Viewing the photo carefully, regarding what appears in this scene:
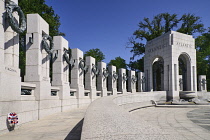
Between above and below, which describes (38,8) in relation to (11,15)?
above

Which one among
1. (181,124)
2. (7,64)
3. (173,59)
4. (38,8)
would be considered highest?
(38,8)

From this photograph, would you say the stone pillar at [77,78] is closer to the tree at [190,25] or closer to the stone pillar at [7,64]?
the stone pillar at [7,64]

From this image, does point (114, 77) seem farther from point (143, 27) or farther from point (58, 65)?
point (143, 27)

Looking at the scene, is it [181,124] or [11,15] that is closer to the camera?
[11,15]

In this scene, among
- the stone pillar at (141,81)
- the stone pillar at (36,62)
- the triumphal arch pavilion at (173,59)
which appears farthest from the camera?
the stone pillar at (141,81)

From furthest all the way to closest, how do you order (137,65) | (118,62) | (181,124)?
(118,62) < (137,65) < (181,124)

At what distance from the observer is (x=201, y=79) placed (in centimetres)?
4172

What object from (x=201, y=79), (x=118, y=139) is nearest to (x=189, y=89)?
(x=201, y=79)

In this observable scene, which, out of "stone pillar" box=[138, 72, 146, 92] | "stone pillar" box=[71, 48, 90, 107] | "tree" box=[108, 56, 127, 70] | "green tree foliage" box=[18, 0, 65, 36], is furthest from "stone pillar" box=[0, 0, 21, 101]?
"tree" box=[108, 56, 127, 70]

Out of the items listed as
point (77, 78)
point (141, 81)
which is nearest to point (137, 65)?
point (141, 81)

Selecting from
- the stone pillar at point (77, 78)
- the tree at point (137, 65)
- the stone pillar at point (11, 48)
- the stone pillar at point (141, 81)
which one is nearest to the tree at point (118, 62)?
the tree at point (137, 65)

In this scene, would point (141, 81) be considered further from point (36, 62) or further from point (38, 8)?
point (36, 62)

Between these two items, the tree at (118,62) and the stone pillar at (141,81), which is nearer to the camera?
the stone pillar at (141,81)

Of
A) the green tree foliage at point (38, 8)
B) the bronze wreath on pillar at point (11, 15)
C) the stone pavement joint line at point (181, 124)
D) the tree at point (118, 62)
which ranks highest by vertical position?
the green tree foliage at point (38, 8)
